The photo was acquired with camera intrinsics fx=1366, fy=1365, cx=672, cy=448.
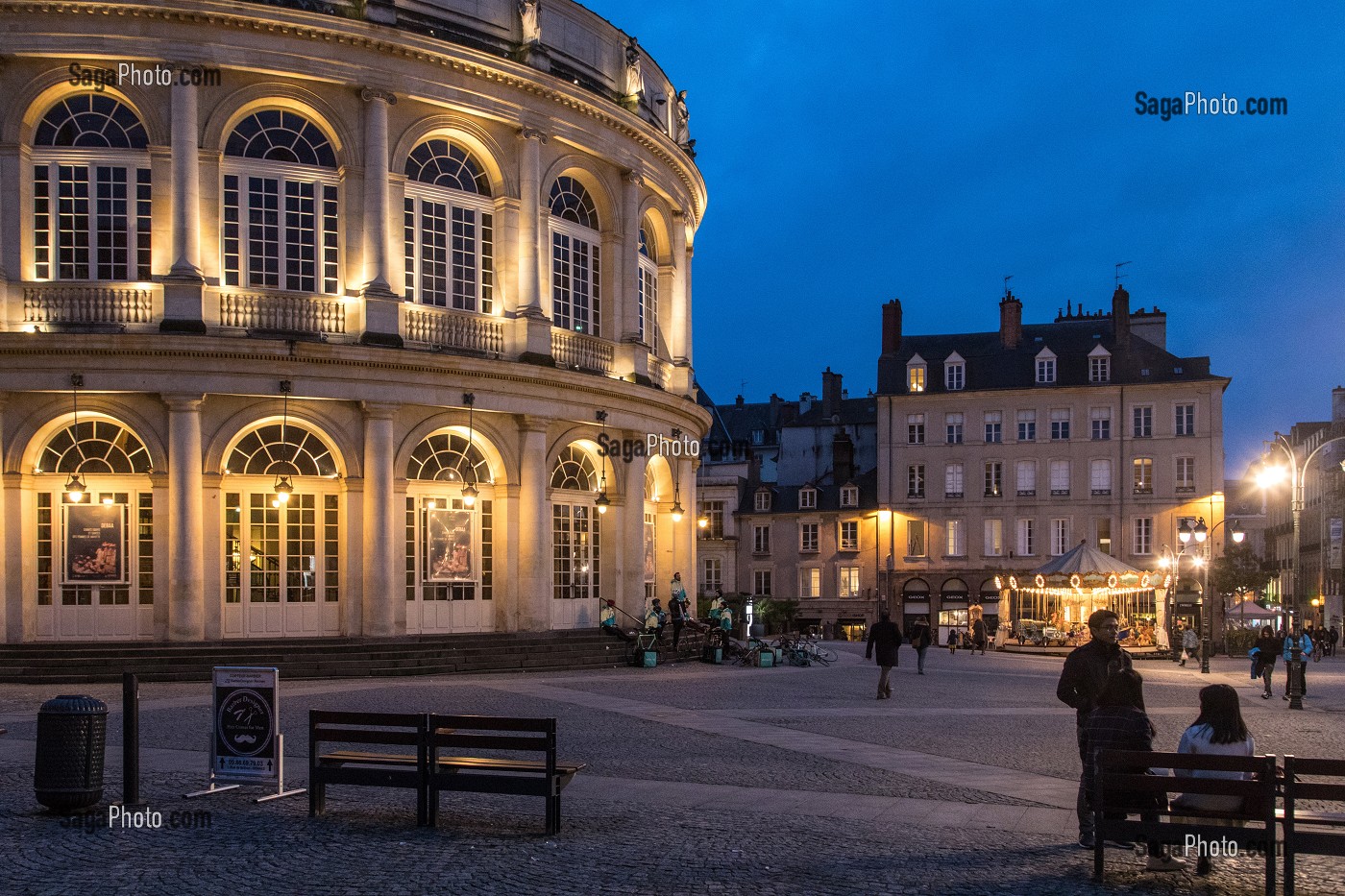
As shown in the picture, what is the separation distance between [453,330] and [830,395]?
5681 cm

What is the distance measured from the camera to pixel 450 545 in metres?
30.0

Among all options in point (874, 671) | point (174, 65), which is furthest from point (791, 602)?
point (174, 65)

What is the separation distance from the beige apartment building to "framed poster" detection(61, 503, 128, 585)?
165 ft

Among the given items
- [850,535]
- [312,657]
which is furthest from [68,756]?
[850,535]

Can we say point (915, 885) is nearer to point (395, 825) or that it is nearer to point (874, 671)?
point (395, 825)

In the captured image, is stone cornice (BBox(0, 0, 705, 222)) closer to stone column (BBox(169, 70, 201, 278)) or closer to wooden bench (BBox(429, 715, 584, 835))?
stone column (BBox(169, 70, 201, 278))

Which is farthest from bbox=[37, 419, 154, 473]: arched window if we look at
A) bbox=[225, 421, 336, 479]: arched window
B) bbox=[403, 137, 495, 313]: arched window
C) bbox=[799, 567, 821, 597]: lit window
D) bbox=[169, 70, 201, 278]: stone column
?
bbox=[799, 567, 821, 597]: lit window

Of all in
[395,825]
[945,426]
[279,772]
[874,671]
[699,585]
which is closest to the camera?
[395,825]

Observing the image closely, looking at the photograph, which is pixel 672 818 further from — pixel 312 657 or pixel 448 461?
pixel 448 461

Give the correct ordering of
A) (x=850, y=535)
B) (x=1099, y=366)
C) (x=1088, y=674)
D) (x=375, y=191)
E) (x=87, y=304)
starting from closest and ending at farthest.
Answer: (x=1088, y=674) → (x=87, y=304) → (x=375, y=191) → (x=1099, y=366) → (x=850, y=535)

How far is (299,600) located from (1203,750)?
70.9 ft

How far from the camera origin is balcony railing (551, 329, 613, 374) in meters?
31.9

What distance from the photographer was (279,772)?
12.2 meters

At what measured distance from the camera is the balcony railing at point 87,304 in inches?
1065
